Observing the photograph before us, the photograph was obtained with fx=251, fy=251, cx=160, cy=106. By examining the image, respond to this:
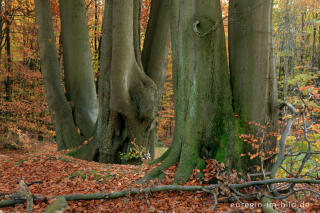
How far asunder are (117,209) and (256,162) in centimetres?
224

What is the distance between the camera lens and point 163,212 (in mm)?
3314

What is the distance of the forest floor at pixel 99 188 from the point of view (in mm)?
3284

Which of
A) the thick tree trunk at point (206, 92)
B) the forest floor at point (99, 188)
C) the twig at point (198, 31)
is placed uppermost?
the twig at point (198, 31)

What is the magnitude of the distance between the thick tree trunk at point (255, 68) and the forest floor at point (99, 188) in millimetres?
973

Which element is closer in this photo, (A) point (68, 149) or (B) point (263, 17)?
(B) point (263, 17)

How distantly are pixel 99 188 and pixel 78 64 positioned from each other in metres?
5.55

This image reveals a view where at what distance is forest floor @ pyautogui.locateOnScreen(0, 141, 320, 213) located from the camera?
328 centimetres

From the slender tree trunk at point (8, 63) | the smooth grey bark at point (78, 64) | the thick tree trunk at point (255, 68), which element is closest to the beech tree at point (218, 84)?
the thick tree trunk at point (255, 68)

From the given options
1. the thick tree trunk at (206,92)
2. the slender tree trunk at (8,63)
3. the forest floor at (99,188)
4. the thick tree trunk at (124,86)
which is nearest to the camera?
the forest floor at (99,188)

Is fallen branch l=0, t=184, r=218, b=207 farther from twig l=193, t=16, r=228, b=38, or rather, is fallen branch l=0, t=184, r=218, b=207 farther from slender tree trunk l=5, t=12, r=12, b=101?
slender tree trunk l=5, t=12, r=12, b=101

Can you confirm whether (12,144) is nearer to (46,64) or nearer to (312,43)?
(46,64)

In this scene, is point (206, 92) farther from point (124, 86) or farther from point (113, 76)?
point (113, 76)

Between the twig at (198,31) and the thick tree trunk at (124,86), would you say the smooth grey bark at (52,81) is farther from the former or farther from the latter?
the twig at (198,31)

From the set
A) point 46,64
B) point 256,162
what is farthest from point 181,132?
point 46,64
